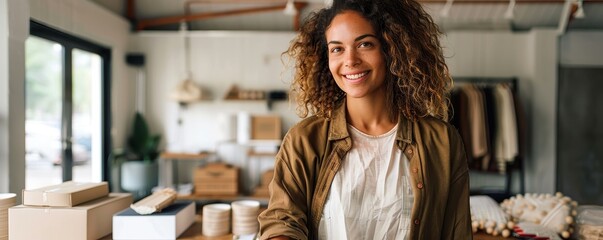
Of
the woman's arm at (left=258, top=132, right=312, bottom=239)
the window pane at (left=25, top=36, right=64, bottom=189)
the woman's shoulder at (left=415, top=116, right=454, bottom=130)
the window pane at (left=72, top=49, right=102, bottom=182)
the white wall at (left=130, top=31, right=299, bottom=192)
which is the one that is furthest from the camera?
the white wall at (left=130, top=31, right=299, bottom=192)

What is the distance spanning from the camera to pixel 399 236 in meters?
1.25

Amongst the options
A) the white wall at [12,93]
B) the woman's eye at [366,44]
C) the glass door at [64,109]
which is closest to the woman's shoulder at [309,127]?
the woman's eye at [366,44]

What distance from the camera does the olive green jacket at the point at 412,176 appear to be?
4.07 ft

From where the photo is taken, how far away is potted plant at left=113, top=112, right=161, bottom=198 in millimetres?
4824

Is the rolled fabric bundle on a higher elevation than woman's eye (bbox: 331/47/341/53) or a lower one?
lower

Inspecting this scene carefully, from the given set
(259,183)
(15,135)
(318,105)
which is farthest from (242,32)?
(318,105)

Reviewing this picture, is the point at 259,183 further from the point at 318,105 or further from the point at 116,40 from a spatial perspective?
the point at 318,105

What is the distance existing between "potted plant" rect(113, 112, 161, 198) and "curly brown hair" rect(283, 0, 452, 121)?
3.84 metres

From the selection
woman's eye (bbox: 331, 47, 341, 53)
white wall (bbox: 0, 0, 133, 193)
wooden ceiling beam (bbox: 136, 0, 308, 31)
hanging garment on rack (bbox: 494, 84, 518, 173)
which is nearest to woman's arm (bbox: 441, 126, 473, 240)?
woman's eye (bbox: 331, 47, 341, 53)

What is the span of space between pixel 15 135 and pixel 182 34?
8.88 ft

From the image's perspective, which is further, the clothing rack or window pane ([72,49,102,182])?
the clothing rack

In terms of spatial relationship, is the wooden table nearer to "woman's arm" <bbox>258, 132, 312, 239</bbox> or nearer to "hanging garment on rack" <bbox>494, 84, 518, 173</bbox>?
"woman's arm" <bbox>258, 132, 312, 239</bbox>

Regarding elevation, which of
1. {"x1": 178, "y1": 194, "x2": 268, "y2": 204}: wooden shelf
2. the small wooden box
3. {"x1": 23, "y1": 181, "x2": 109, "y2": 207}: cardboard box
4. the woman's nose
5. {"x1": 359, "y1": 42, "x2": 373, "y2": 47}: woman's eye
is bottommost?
{"x1": 178, "y1": 194, "x2": 268, "y2": 204}: wooden shelf

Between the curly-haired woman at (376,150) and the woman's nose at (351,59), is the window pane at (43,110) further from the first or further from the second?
the woman's nose at (351,59)
